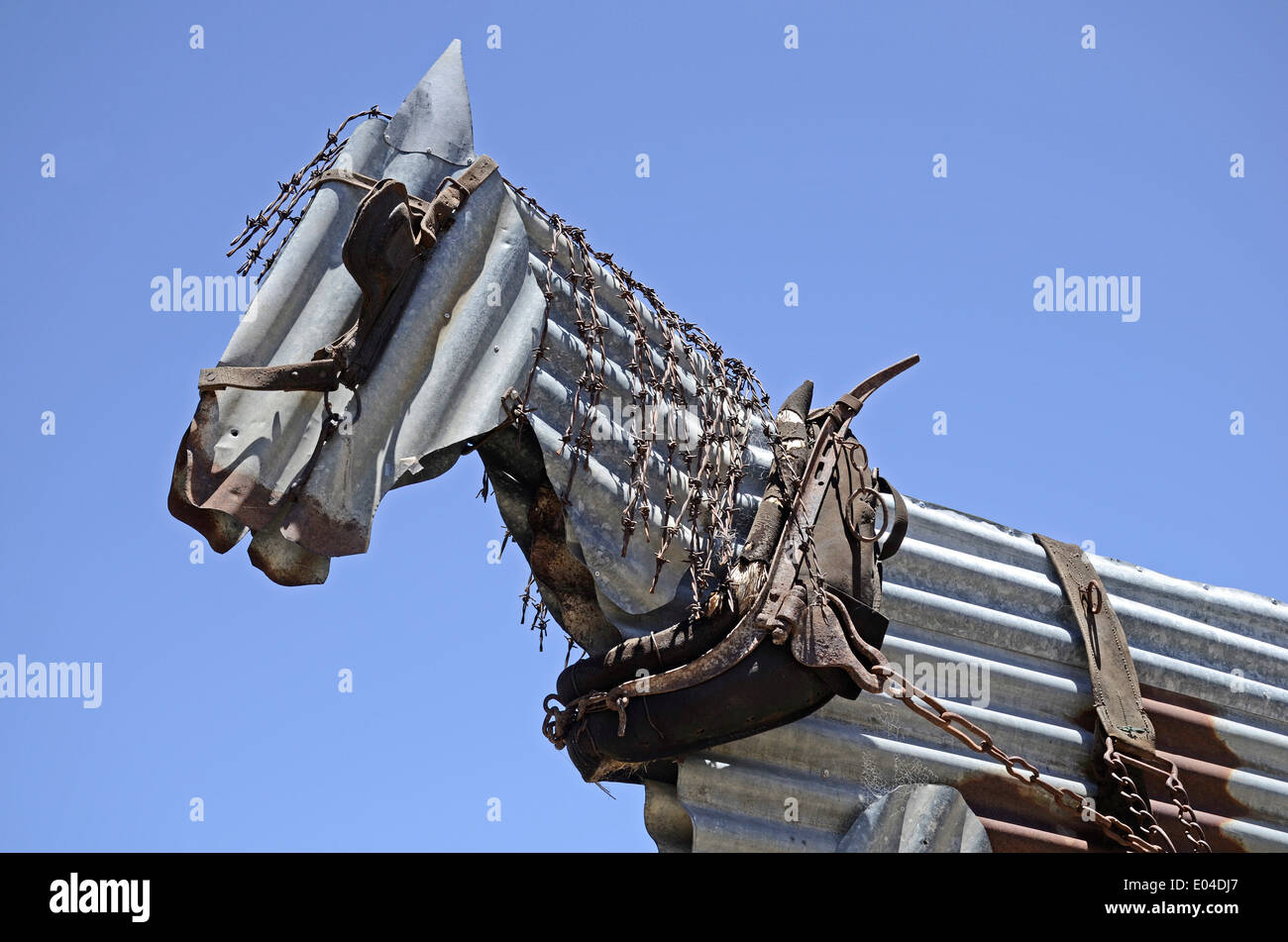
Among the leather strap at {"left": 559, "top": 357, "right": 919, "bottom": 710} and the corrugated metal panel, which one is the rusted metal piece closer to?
the leather strap at {"left": 559, "top": 357, "right": 919, "bottom": 710}

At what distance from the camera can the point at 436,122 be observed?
5.99m

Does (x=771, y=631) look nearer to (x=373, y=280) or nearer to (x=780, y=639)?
(x=780, y=639)

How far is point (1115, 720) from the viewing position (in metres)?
6.79

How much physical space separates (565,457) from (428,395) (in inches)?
21.7

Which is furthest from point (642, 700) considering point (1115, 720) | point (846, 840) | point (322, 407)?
point (1115, 720)

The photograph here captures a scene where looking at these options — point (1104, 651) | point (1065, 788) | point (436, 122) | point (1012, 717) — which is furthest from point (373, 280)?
point (1104, 651)

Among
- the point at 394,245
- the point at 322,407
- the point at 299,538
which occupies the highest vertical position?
the point at 394,245

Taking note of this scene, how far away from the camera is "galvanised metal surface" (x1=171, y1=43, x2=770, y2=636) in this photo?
5.50 m

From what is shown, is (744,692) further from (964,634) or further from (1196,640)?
(1196,640)

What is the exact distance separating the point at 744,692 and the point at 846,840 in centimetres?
84

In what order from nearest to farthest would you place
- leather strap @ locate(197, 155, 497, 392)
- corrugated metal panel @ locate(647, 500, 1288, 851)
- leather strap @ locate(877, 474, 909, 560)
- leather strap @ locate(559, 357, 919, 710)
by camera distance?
leather strap @ locate(197, 155, 497, 392) → leather strap @ locate(559, 357, 919, 710) → corrugated metal panel @ locate(647, 500, 1288, 851) → leather strap @ locate(877, 474, 909, 560)

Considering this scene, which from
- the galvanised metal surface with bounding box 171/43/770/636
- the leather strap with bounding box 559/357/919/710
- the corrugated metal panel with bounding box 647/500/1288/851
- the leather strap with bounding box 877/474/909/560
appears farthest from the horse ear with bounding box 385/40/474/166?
the corrugated metal panel with bounding box 647/500/1288/851

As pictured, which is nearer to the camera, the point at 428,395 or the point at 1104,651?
the point at 428,395

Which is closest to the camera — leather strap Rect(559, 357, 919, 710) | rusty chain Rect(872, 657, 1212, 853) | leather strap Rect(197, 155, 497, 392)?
leather strap Rect(197, 155, 497, 392)
